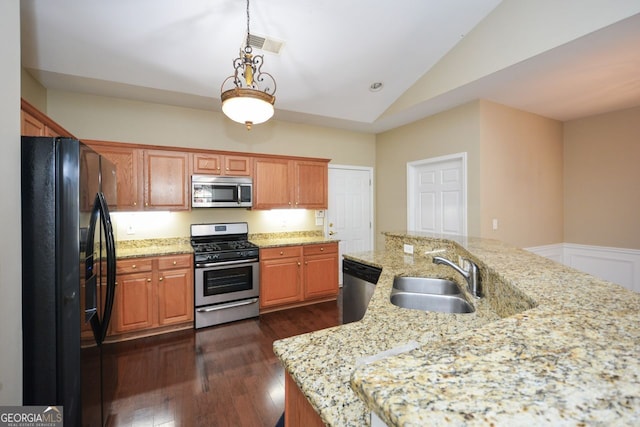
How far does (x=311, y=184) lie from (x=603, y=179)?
4078 mm

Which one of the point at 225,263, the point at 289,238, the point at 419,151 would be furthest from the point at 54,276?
the point at 419,151

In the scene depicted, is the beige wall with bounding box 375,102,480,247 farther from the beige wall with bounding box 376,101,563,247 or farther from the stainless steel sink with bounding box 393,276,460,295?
the stainless steel sink with bounding box 393,276,460,295

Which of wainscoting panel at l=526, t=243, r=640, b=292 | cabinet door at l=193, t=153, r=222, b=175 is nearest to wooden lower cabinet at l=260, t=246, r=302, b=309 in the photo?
cabinet door at l=193, t=153, r=222, b=175

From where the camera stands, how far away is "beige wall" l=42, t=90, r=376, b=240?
10.3 ft

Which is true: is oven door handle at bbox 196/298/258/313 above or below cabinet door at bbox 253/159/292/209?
below

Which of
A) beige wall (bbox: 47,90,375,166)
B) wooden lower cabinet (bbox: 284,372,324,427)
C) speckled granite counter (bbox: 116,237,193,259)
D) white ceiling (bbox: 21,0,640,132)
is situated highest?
white ceiling (bbox: 21,0,640,132)

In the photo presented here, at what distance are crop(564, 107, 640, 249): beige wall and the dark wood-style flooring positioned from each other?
154 inches

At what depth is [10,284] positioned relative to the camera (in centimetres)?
120

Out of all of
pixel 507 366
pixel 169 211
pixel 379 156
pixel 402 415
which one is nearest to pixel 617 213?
pixel 379 156

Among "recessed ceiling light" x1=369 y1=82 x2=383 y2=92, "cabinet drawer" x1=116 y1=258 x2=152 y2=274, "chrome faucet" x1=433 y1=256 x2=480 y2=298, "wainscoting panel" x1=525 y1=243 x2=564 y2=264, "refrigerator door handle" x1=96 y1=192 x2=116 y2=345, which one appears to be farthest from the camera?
"wainscoting panel" x1=525 y1=243 x2=564 y2=264

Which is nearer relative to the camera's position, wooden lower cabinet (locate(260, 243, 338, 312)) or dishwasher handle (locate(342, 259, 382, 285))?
dishwasher handle (locate(342, 259, 382, 285))

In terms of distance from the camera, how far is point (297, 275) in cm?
374

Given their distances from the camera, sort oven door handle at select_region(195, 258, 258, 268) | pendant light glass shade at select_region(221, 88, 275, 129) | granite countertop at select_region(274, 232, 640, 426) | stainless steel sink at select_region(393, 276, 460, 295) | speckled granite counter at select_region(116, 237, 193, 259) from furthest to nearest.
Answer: oven door handle at select_region(195, 258, 258, 268) → speckled granite counter at select_region(116, 237, 193, 259) → pendant light glass shade at select_region(221, 88, 275, 129) → stainless steel sink at select_region(393, 276, 460, 295) → granite countertop at select_region(274, 232, 640, 426)

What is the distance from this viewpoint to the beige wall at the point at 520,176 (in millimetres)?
3371
